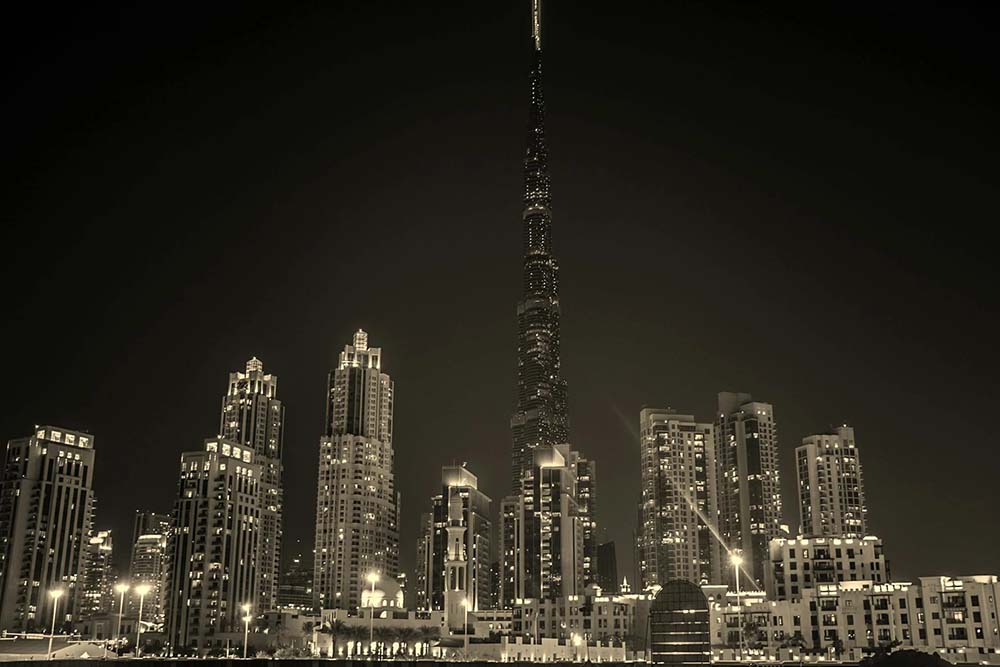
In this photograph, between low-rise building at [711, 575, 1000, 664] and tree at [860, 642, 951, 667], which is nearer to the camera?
tree at [860, 642, 951, 667]

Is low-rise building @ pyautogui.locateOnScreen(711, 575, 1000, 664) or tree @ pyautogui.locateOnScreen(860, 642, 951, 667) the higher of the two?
low-rise building @ pyautogui.locateOnScreen(711, 575, 1000, 664)

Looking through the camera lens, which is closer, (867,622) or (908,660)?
(908,660)

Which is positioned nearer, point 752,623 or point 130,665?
point 130,665

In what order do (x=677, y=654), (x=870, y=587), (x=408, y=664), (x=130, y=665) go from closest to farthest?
(x=130, y=665), (x=408, y=664), (x=677, y=654), (x=870, y=587)

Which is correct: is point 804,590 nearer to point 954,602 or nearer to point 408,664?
point 954,602

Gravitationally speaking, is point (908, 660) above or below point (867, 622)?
below

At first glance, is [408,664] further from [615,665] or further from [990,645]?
[990,645]

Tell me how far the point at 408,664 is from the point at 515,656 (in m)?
42.3

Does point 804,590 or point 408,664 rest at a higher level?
point 804,590

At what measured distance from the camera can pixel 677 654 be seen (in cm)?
17362

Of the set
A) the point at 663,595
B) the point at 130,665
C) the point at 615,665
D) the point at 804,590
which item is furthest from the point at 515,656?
the point at 130,665

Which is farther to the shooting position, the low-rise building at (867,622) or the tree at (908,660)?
the low-rise building at (867,622)

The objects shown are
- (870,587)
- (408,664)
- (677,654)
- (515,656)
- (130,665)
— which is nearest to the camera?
(130,665)

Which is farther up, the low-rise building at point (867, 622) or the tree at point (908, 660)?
the low-rise building at point (867, 622)
